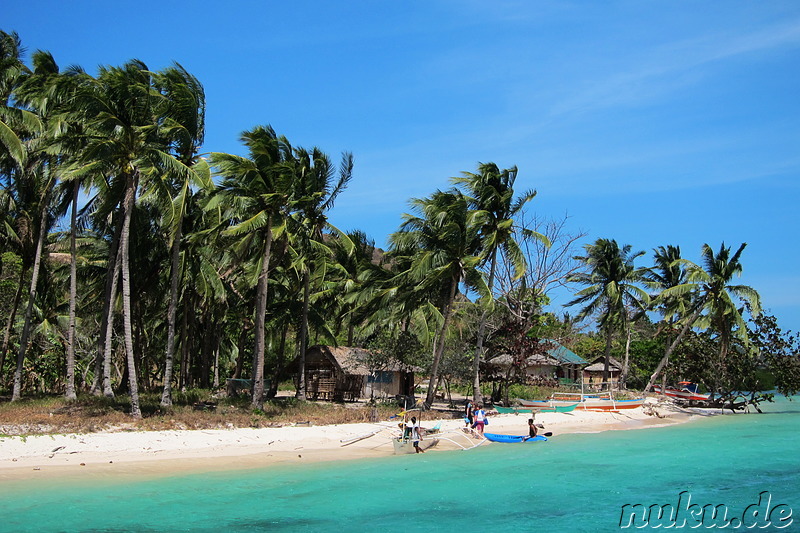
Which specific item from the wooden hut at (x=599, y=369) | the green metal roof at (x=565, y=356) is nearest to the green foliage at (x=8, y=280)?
the green metal roof at (x=565, y=356)

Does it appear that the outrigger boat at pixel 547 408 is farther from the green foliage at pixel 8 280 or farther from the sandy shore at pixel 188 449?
the green foliage at pixel 8 280

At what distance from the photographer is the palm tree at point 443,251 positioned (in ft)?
88.8

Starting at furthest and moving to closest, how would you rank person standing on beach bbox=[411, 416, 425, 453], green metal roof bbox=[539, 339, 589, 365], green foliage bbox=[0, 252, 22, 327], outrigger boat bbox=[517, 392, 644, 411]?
green metal roof bbox=[539, 339, 589, 365]
outrigger boat bbox=[517, 392, 644, 411]
green foliage bbox=[0, 252, 22, 327]
person standing on beach bbox=[411, 416, 425, 453]

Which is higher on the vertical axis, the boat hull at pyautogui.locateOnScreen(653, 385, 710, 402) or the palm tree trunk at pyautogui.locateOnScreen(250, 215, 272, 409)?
the palm tree trunk at pyautogui.locateOnScreen(250, 215, 272, 409)

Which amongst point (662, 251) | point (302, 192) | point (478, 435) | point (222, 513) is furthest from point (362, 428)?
point (662, 251)

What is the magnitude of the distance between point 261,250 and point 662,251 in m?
30.3

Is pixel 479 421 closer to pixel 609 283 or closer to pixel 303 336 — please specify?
pixel 303 336

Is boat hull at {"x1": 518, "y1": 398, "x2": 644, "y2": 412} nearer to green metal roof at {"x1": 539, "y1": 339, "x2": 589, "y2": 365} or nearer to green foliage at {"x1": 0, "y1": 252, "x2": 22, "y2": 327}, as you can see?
green metal roof at {"x1": 539, "y1": 339, "x2": 589, "y2": 365}

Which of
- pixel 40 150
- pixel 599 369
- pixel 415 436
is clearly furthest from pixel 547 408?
pixel 40 150

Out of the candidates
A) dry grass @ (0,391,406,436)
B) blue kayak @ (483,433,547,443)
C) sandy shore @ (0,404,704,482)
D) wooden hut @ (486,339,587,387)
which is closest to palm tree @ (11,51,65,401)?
dry grass @ (0,391,406,436)

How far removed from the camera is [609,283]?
40469 millimetres

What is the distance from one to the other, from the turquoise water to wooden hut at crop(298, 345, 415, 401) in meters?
10.1

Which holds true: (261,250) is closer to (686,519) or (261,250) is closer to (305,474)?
(305,474)

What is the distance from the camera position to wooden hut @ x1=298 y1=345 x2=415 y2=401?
31.3 meters
